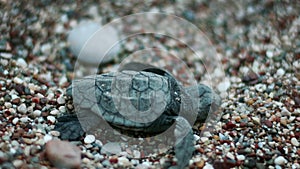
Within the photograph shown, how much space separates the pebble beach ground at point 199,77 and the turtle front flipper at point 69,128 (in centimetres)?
3

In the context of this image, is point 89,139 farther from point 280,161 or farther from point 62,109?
point 280,161

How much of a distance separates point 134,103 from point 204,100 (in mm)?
361

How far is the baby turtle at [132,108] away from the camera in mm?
1704

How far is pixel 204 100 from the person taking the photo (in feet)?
6.21

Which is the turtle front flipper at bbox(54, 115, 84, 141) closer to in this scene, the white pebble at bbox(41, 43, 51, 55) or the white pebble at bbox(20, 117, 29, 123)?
the white pebble at bbox(20, 117, 29, 123)

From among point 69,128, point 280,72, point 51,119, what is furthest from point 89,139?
point 280,72

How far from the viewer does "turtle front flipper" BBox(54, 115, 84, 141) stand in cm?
172

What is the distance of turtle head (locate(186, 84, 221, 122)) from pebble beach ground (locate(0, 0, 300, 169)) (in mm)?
71

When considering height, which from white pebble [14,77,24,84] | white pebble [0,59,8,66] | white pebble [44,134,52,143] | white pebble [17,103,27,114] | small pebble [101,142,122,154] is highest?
white pebble [0,59,8,66]

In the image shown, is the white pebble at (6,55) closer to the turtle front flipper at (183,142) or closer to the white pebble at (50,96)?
the white pebble at (50,96)

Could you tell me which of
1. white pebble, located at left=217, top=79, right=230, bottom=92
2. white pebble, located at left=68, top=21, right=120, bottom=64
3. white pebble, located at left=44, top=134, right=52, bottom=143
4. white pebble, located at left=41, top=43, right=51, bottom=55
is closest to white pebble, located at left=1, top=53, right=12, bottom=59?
white pebble, located at left=41, top=43, right=51, bottom=55

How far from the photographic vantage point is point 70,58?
7.61ft

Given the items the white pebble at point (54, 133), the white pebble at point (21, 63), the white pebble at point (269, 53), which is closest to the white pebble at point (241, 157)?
the white pebble at point (54, 133)

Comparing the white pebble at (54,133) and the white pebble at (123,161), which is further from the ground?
the white pebble at (54,133)
